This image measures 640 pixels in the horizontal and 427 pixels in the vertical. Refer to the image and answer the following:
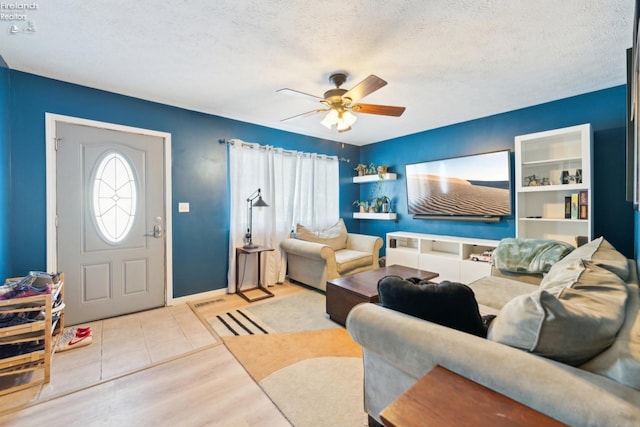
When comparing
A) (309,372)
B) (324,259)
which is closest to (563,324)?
(309,372)

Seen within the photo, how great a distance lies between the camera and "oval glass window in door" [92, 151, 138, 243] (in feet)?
9.35

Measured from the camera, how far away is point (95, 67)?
2404 mm

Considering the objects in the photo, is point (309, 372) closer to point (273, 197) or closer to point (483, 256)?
point (273, 197)

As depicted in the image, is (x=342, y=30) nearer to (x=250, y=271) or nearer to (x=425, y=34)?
(x=425, y=34)

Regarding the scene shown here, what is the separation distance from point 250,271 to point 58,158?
2433 mm

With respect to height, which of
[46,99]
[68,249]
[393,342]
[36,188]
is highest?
[46,99]

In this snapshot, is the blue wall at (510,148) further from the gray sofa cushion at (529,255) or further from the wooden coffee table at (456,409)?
the wooden coffee table at (456,409)

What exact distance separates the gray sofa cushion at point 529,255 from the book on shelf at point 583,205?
0.41 m

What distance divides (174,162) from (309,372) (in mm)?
2784

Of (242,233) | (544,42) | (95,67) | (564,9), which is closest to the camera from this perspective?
(564,9)

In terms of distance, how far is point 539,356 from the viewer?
3.04 feet

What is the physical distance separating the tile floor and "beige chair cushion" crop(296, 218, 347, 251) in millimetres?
1785

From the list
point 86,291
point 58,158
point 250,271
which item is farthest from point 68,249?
point 250,271

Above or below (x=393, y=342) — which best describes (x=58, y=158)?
above
